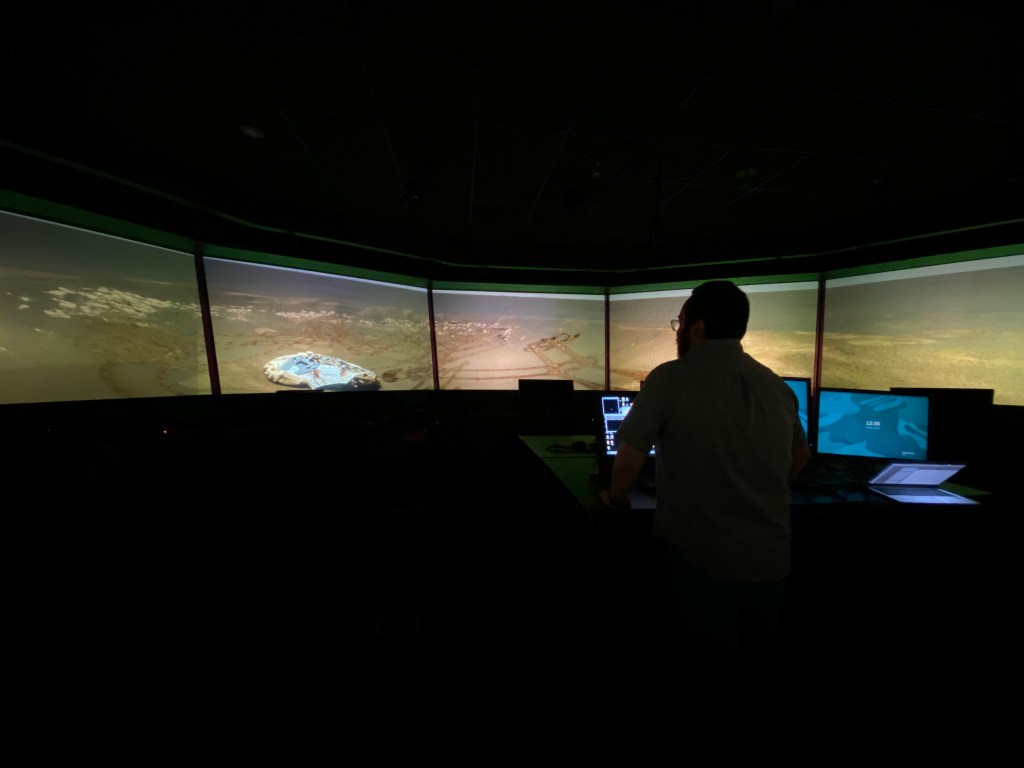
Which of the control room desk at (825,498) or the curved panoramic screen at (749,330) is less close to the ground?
the curved panoramic screen at (749,330)

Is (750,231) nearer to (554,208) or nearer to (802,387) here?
(554,208)

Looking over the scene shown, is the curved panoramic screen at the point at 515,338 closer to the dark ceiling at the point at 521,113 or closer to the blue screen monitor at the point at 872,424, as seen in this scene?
the dark ceiling at the point at 521,113

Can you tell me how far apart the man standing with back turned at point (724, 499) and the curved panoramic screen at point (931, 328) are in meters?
3.85

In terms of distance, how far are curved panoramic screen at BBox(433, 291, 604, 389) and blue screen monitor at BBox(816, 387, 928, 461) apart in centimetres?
314

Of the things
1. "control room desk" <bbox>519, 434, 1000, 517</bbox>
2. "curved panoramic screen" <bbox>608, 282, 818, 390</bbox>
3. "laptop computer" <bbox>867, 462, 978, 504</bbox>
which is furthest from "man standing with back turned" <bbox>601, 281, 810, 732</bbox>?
"curved panoramic screen" <bbox>608, 282, 818, 390</bbox>

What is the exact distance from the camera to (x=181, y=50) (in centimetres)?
189

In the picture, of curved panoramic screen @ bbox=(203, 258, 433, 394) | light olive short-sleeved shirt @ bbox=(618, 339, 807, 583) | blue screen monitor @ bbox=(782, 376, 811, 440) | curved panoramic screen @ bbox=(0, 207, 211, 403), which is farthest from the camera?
curved panoramic screen @ bbox=(203, 258, 433, 394)

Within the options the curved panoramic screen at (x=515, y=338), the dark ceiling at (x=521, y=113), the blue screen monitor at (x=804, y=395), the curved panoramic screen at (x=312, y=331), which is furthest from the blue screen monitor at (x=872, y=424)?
the curved panoramic screen at (x=312, y=331)

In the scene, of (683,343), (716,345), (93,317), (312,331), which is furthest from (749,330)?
(93,317)

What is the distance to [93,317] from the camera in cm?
273

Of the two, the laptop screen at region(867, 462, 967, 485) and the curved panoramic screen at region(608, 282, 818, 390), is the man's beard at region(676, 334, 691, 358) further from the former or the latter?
the curved panoramic screen at region(608, 282, 818, 390)

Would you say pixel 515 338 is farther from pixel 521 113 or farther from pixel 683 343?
pixel 683 343

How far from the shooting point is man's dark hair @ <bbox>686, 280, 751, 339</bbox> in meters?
1.09

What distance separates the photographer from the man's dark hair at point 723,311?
1.09 meters
